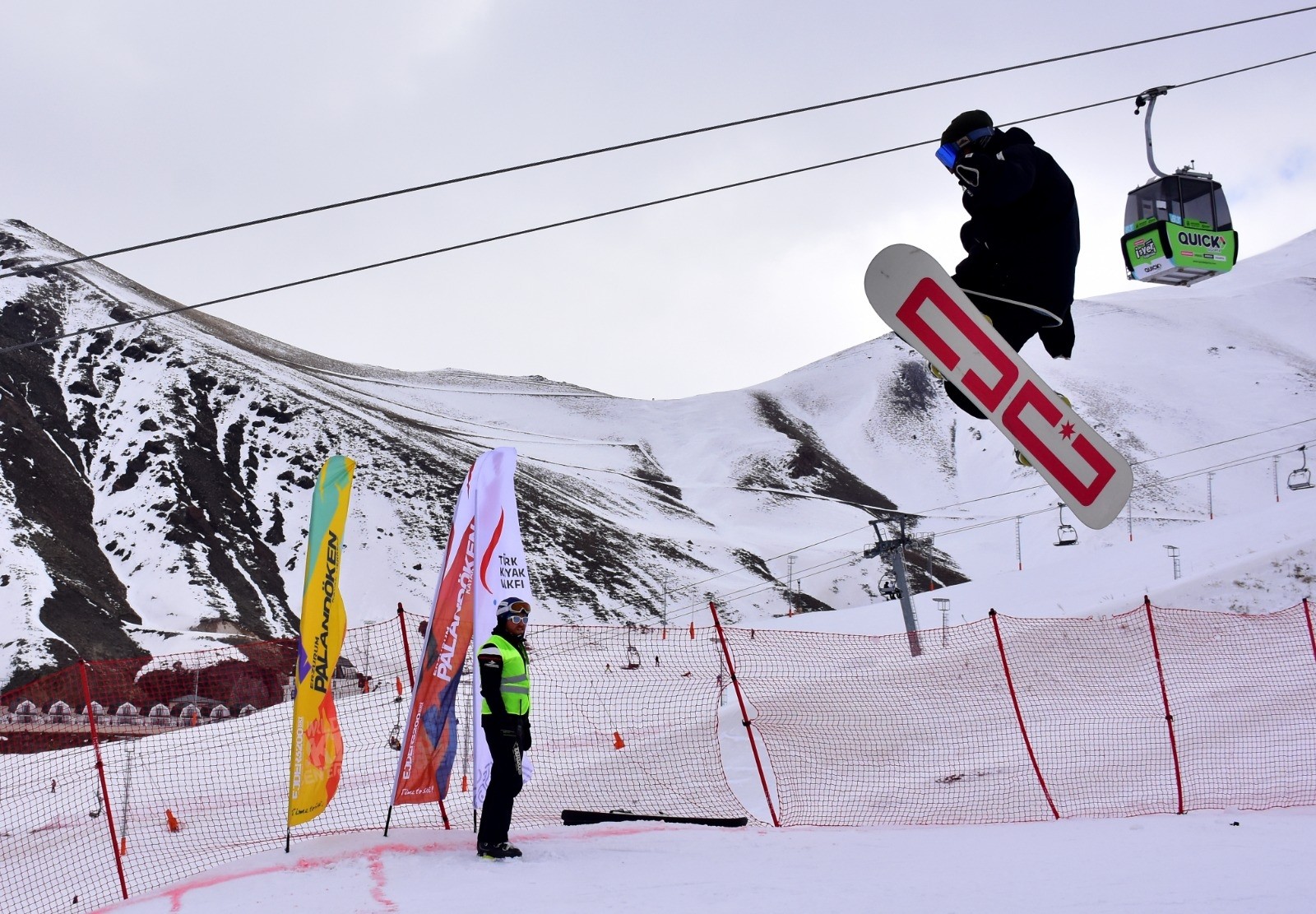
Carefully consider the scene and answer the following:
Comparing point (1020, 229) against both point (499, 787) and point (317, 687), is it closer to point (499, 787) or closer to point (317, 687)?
point (499, 787)

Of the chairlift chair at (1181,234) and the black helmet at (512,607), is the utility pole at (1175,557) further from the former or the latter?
the black helmet at (512,607)

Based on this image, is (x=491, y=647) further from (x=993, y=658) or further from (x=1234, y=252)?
(x=993, y=658)

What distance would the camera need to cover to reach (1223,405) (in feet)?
277

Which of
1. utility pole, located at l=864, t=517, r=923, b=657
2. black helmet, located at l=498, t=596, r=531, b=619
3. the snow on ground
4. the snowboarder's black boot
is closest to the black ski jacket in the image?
the snow on ground

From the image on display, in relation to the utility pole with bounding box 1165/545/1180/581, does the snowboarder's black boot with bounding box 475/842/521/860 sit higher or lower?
lower

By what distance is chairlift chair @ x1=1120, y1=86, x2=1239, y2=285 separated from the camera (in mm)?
10477

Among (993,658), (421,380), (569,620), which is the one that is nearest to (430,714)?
→ (993,658)

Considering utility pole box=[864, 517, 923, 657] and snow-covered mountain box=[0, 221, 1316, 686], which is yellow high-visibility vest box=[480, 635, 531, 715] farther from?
snow-covered mountain box=[0, 221, 1316, 686]

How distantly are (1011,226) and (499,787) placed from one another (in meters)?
4.73

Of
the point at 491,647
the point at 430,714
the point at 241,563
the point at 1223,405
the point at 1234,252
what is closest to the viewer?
the point at 491,647

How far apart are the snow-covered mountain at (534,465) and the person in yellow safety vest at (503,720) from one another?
39.5 metres

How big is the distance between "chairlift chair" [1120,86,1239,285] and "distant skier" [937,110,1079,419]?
674 centimetres

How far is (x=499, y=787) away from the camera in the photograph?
6.89m

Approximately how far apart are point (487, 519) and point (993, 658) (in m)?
11.5
